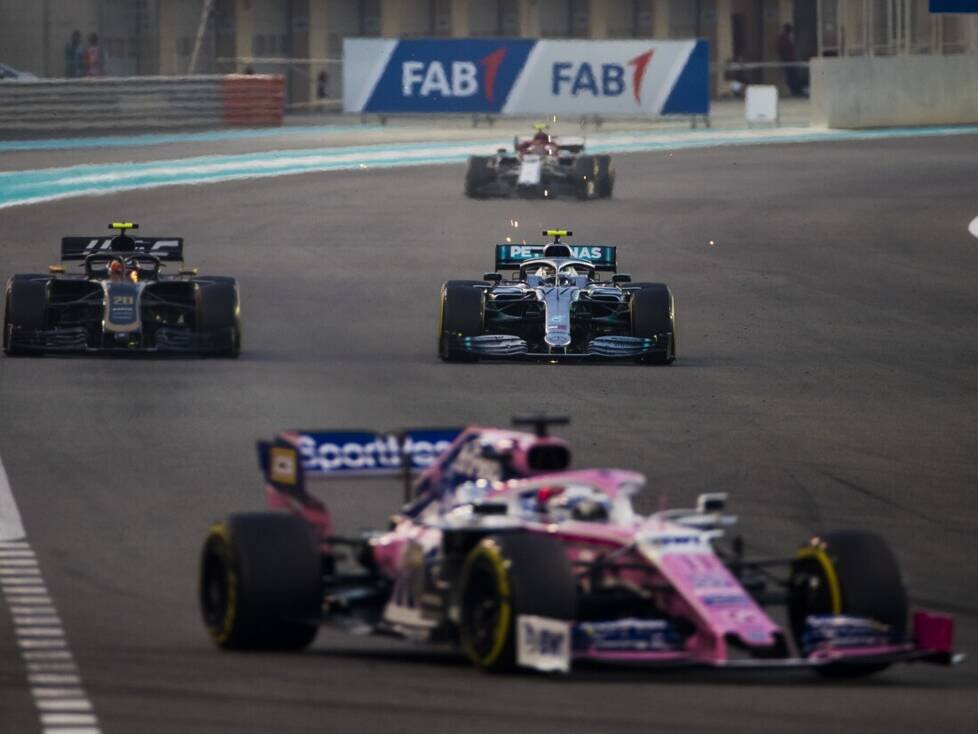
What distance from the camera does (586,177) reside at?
132 ft

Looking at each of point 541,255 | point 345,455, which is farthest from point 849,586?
point 541,255

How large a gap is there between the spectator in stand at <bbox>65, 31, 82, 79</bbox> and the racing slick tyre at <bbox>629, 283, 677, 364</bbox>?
135 ft

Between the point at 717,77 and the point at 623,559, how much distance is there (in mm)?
61802

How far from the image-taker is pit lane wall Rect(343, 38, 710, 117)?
53.1 m

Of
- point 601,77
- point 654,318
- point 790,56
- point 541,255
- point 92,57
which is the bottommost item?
point 654,318

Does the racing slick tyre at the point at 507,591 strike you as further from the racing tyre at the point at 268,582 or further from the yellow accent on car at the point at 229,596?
the yellow accent on car at the point at 229,596

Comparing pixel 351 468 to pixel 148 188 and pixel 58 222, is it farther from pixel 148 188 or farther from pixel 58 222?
pixel 148 188

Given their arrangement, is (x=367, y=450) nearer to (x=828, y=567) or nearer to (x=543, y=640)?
(x=543, y=640)

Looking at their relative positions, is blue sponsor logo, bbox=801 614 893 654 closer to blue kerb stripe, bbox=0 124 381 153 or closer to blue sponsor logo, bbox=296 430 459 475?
blue sponsor logo, bbox=296 430 459 475

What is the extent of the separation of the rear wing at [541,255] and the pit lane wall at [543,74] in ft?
102

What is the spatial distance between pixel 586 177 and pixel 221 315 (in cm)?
1989

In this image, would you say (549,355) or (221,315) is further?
(549,355)

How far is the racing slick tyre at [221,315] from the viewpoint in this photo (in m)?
20.9

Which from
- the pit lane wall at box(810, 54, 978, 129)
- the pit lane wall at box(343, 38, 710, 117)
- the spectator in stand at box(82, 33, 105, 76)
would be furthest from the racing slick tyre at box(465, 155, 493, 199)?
the spectator in stand at box(82, 33, 105, 76)
